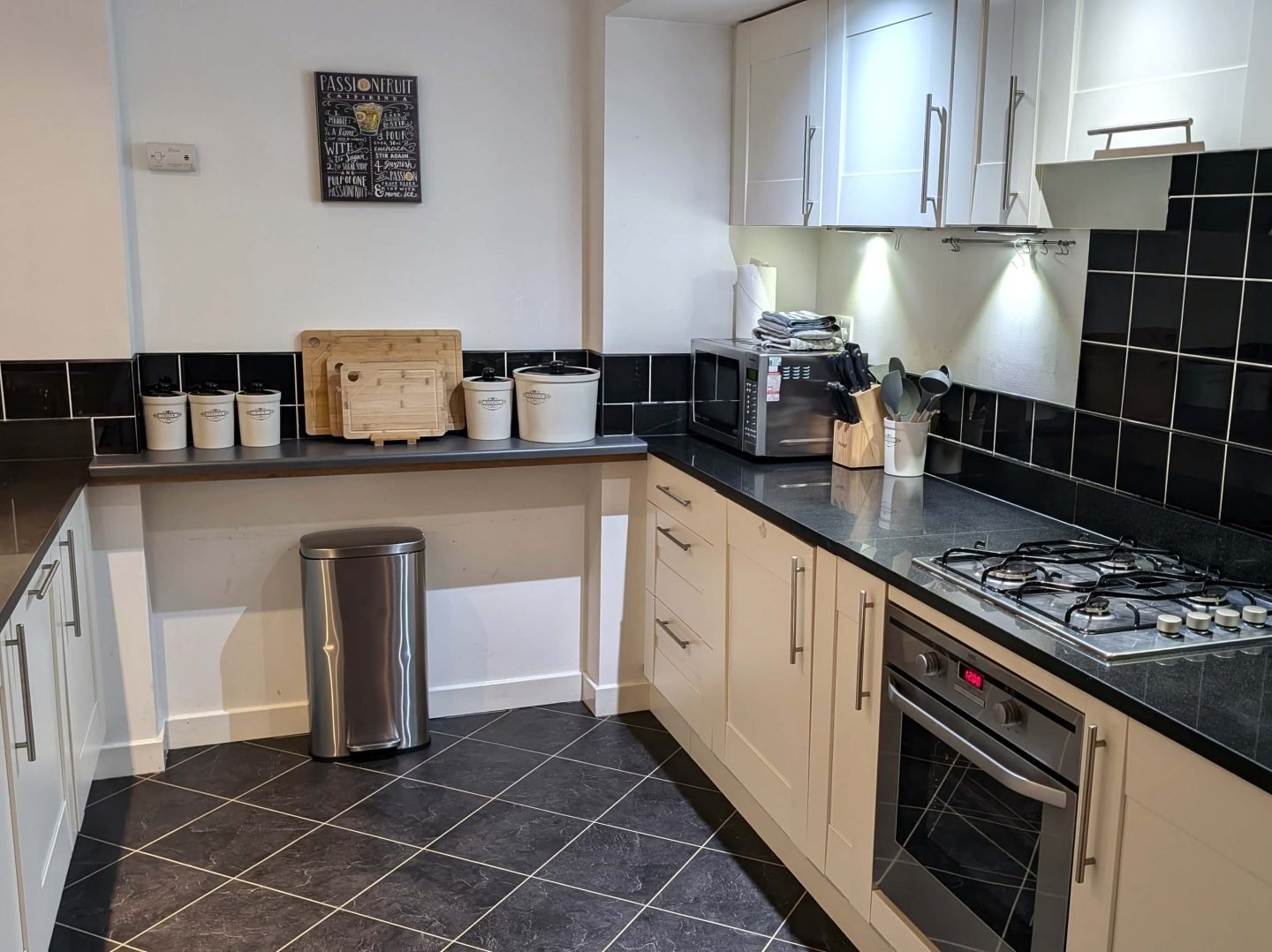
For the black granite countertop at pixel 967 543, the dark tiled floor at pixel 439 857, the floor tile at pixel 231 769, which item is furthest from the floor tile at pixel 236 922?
the black granite countertop at pixel 967 543

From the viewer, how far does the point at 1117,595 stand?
6.50ft

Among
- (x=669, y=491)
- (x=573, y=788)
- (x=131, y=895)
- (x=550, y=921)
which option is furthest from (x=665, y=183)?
(x=131, y=895)

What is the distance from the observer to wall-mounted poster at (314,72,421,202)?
3.42 meters

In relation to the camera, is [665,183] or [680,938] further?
[665,183]

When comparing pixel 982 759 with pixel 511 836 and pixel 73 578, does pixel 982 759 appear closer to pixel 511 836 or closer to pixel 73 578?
pixel 511 836

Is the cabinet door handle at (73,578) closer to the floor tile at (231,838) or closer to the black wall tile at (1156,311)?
the floor tile at (231,838)

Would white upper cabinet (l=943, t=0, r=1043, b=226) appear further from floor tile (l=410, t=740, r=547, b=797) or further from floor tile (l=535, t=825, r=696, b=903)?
floor tile (l=410, t=740, r=547, b=797)

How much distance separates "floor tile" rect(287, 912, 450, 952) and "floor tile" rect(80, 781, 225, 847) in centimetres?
66

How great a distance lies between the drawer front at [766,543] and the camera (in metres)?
2.62

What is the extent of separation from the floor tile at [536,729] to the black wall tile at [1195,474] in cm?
195

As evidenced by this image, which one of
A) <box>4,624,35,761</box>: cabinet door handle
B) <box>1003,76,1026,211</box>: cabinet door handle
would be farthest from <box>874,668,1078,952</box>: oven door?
<box>4,624,35,761</box>: cabinet door handle

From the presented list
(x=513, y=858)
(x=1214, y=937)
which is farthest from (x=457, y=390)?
(x=1214, y=937)

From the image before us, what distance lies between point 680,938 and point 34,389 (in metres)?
2.19

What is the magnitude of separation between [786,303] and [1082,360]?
134 centimetres
